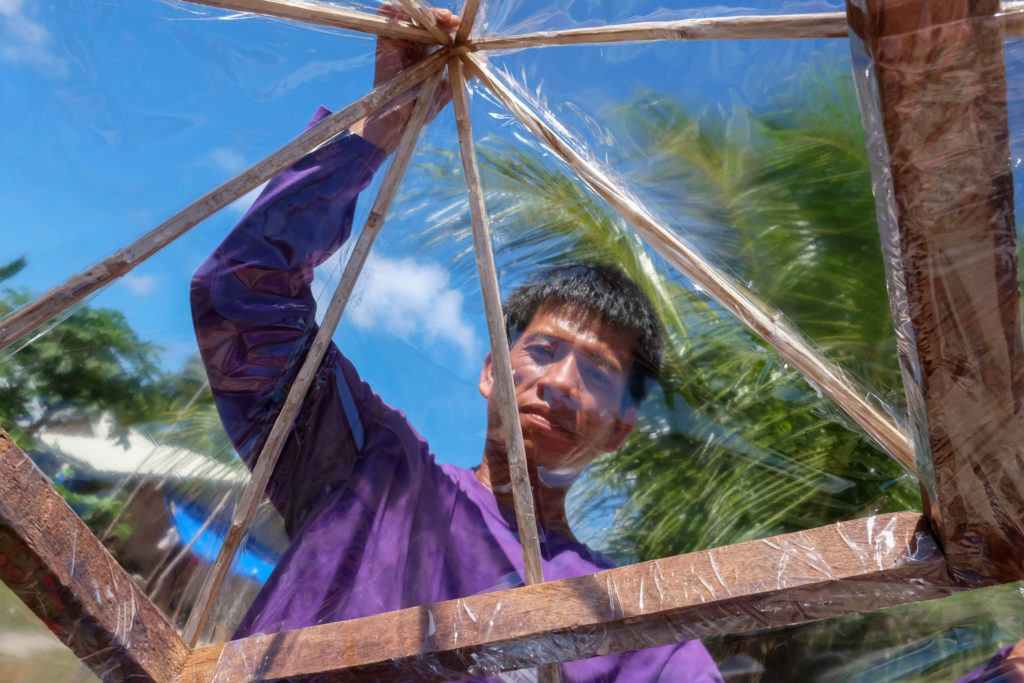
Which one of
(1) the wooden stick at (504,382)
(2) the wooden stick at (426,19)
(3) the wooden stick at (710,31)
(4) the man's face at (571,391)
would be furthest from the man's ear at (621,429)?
(2) the wooden stick at (426,19)

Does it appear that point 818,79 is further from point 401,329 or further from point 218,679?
point 218,679

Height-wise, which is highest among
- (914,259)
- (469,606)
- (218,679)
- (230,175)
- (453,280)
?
(230,175)

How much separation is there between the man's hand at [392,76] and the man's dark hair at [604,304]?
572mm

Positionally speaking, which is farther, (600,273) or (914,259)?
(600,273)

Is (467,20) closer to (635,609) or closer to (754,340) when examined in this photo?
(754,340)

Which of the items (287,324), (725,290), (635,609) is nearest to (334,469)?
(287,324)

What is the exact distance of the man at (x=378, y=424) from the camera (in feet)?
5.55

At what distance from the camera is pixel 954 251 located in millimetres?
1054

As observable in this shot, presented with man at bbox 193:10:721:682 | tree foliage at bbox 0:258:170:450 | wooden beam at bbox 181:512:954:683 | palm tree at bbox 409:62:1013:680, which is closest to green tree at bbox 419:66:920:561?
palm tree at bbox 409:62:1013:680

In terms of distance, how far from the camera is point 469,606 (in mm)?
1367

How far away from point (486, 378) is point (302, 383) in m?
0.48

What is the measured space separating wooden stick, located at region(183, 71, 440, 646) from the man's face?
1.73ft

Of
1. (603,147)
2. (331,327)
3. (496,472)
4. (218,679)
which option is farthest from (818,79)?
(218,679)

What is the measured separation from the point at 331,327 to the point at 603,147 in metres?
0.85
